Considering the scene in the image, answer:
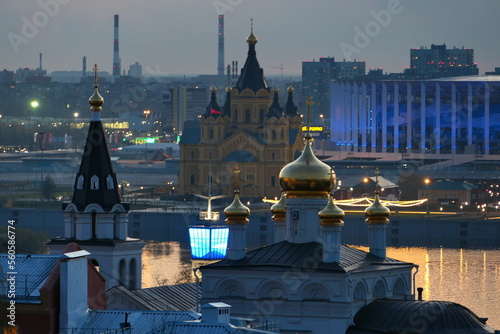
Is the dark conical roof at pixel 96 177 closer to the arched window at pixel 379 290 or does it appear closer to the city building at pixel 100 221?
the city building at pixel 100 221

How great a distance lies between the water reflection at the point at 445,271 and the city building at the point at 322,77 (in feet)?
265

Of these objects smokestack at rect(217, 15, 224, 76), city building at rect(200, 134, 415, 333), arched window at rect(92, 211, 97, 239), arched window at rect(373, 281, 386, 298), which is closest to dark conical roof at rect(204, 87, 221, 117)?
arched window at rect(92, 211, 97, 239)

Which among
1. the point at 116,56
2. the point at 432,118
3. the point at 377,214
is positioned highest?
the point at 116,56

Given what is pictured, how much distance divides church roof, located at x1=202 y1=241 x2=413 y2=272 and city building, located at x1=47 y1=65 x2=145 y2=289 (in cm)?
158

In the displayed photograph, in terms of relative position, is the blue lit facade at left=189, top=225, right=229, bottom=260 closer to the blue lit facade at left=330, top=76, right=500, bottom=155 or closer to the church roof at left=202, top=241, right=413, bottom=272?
the church roof at left=202, top=241, right=413, bottom=272

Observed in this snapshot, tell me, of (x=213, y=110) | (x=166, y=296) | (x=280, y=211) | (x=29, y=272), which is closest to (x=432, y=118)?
(x=213, y=110)

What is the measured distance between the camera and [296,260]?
73.4 ft

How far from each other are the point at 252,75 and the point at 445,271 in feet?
70.7

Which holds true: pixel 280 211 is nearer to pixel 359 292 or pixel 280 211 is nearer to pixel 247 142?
pixel 359 292

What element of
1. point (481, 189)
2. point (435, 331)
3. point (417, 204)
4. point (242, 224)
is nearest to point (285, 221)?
point (242, 224)

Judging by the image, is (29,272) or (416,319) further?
(416,319)

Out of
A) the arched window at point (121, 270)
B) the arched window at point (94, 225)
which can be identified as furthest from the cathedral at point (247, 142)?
the arched window at point (121, 270)

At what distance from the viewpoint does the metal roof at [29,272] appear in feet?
59.4

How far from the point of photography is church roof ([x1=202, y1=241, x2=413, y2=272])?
72.4 feet
